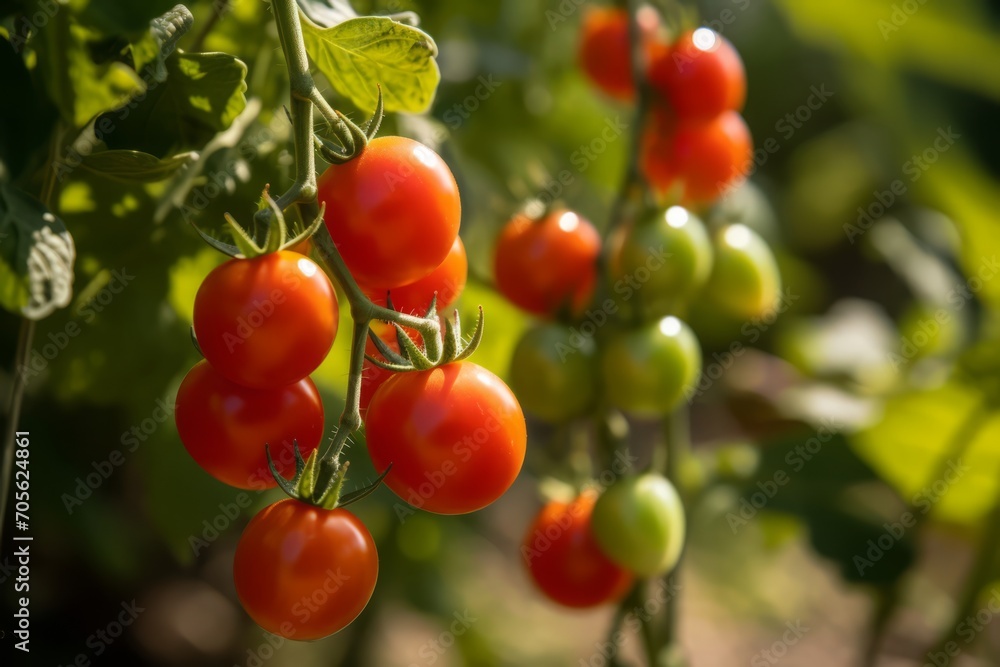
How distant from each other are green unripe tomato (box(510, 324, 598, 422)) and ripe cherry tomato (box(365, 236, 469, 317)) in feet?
0.69

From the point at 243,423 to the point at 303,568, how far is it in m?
0.08

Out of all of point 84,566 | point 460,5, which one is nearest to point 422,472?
point 460,5

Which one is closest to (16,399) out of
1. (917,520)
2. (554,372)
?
(554,372)

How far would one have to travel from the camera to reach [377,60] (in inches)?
21.7

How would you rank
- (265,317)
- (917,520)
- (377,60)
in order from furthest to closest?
(917,520), (377,60), (265,317)

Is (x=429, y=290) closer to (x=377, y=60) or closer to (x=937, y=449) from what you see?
(x=377, y=60)

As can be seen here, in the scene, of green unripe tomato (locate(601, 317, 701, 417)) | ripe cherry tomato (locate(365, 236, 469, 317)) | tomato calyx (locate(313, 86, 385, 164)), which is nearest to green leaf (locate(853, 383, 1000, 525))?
green unripe tomato (locate(601, 317, 701, 417))

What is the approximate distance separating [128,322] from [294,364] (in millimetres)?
316

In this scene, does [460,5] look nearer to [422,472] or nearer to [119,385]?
[119,385]

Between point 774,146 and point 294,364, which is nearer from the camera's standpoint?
point 294,364

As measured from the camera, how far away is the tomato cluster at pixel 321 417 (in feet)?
1.52

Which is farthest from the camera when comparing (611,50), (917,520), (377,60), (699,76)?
(917,520)

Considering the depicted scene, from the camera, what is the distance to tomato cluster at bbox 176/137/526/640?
0.46m

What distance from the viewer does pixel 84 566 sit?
1.39 metres
